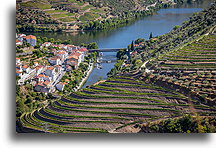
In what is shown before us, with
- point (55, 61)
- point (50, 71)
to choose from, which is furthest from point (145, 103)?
point (55, 61)

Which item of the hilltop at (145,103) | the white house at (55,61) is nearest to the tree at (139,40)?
the white house at (55,61)

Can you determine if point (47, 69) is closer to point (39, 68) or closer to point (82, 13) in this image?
point (39, 68)

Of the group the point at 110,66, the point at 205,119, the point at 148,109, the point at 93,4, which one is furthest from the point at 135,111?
the point at 93,4

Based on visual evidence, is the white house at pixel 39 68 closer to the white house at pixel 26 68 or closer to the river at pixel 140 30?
the white house at pixel 26 68

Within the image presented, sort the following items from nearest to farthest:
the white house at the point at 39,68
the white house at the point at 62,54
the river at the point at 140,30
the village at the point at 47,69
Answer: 1. the village at the point at 47,69
2. the white house at the point at 39,68
3. the river at the point at 140,30
4. the white house at the point at 62,54

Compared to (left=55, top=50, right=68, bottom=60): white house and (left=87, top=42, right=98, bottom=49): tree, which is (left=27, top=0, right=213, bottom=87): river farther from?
(left=55, top=50, right=68, bottom=60): white house

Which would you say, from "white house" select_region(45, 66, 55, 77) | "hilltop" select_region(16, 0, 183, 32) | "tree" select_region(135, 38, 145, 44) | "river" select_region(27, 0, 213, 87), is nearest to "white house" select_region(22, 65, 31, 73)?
"white house" select_region(45, 66, 55, 77)
